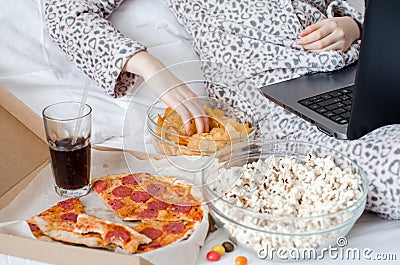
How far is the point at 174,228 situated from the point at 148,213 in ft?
0.23

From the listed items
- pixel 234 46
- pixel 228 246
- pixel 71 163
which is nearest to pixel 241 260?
pixel 228 246

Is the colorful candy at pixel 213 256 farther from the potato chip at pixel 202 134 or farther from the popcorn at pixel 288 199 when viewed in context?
the potato chip at pixel 202 134

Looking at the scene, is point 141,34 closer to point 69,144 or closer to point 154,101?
point 154,101

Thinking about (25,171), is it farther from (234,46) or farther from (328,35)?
(328,35)

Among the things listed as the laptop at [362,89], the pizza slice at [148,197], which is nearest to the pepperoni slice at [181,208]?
the pizza slice at [148,197]

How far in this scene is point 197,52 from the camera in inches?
62.2

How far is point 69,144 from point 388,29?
0.58 metres

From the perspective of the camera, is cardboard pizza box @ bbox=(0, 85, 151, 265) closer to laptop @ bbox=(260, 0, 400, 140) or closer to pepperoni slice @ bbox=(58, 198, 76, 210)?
pepperoni slice @ bbox=(58, 198, 76, 210)

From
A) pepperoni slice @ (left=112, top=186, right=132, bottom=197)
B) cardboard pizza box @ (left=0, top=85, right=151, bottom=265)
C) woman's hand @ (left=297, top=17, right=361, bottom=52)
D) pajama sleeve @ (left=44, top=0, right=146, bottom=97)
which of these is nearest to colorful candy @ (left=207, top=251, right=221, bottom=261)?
cardboard pizza box @ (left=0, top=85, right=151, bottom=265)

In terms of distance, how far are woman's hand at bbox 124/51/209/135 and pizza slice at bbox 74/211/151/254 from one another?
0.26 metres

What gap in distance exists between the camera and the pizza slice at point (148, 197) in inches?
41.8

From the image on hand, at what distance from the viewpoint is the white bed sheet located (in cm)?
135

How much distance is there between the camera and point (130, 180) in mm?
1167

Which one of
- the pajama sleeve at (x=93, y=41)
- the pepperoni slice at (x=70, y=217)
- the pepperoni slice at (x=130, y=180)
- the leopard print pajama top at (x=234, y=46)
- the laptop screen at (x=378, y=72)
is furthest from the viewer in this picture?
the pajama sleeve at (x=93, y=41)
